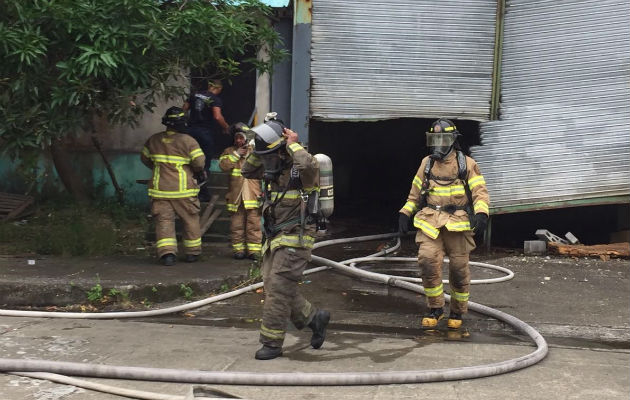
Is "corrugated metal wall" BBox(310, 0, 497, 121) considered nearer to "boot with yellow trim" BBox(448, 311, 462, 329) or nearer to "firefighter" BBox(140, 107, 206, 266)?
"firefighter" BBox(140, 107, 206, 266)

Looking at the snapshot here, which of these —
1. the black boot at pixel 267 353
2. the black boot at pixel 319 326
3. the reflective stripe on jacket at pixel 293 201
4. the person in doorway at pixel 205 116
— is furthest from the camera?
the person in doorway at pixel 205 116

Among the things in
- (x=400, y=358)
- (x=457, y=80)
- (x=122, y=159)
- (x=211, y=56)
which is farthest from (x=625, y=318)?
(x=122, y=159)

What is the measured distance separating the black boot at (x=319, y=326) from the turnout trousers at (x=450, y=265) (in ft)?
3.84

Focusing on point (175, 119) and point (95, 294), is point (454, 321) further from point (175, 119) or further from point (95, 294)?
point (175, 119)

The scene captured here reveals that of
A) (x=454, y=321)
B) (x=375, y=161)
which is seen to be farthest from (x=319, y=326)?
(x=375, y=161)

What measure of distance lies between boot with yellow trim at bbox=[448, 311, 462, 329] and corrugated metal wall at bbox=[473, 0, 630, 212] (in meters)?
3.40

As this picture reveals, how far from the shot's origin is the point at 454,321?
18.5ft

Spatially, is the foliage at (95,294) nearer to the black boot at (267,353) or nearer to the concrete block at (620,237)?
the black boot at (267,353)

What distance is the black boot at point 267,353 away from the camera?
15.2 ft

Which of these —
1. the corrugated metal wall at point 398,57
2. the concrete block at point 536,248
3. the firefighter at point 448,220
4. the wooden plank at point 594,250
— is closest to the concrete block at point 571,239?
the wooden plank at point 594,250

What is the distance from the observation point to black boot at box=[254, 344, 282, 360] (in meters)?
4.62

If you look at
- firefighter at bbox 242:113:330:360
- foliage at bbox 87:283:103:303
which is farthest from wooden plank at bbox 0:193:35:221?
firefighter at bbox 242:113:330:360

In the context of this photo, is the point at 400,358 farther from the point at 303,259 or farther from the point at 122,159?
the point at 122,159

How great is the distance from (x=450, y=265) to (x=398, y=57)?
3.76m
